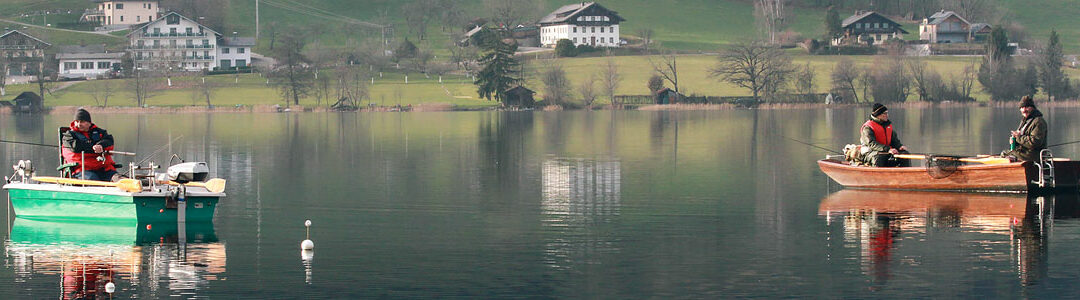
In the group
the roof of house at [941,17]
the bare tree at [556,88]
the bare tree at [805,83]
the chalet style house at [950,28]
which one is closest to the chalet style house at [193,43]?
the bare tree at [556,88]

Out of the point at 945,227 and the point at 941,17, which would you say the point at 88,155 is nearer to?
the point at 945,227

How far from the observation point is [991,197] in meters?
33.9

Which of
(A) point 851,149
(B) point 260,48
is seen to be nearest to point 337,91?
(B) point 260,48

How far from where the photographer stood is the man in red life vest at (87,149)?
29.9 metres

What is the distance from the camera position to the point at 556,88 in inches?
5069

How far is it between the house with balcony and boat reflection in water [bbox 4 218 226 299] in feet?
480

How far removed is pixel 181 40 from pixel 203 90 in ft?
125

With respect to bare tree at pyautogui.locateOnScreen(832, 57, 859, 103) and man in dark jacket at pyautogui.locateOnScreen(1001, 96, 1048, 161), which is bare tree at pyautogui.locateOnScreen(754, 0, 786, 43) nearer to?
bare tree at pyautogui.locateOnScreen(832, 57, 859, 103)

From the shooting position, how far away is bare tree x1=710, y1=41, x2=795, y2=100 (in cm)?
13025

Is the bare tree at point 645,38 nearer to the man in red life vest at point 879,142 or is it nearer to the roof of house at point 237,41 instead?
the roof of house at point 237,41

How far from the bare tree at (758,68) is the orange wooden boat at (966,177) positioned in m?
94.1

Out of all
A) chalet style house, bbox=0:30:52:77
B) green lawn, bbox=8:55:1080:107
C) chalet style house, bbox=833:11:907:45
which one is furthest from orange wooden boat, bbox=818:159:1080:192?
chalet style house, bbox=833:11:907:45

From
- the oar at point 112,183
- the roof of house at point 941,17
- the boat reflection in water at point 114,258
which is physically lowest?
the boat reflection in water at point 114,258

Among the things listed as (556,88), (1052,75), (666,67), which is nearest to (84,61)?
(556,88)
